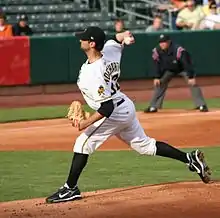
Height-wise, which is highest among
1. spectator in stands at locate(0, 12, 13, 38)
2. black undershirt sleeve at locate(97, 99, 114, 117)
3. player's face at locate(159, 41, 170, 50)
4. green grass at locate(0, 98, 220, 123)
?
black undershirt sleeve at locate(97, 99, 114, 117)

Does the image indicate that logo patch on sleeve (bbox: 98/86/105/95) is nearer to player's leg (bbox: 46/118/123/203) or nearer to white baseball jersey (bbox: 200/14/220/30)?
player's leg (bbox: 46/118/123/203)

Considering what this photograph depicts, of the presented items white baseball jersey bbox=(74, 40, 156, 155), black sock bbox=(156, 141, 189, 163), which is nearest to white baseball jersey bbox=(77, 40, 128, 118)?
white baseball jersey bbox=(74, 40, 156, 155)

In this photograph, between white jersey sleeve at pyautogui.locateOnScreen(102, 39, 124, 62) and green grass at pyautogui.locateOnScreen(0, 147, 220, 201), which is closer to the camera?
white jersey sleeve at pyautogui.locateOnScreen(102, 39, 124, 62)

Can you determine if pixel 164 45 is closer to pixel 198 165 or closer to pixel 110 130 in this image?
pixel 198 165

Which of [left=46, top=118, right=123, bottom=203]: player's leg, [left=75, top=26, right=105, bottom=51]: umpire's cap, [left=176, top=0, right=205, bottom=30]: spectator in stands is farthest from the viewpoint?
[left=176, top=0, right=205, bottom=30]: spectator in stands

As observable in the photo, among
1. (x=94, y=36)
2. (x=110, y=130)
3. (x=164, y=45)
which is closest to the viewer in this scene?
(x=94, y=36)

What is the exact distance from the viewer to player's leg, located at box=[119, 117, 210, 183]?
25.8ft

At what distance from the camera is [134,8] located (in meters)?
25.0

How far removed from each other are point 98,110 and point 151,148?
90 centimetres

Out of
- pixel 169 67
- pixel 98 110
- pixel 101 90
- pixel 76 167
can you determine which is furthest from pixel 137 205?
pixel 169 67

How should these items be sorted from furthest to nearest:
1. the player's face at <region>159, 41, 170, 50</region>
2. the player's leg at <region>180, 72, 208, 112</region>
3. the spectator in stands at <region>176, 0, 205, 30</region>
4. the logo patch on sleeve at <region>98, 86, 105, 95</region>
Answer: the spectator in stands at <region>176, 0, 205, 30</region> < the player's leg at <region>180, 72, 208, 112</region> < the player's face at <region>159, 41, 170, 50</region> < the logo patch on sleeve at <region>98, 86, 105, 95</region>

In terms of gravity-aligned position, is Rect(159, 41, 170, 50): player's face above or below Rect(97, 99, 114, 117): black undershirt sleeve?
below

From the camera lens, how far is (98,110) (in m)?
7.36

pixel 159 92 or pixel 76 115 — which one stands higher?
pixel 76 115
